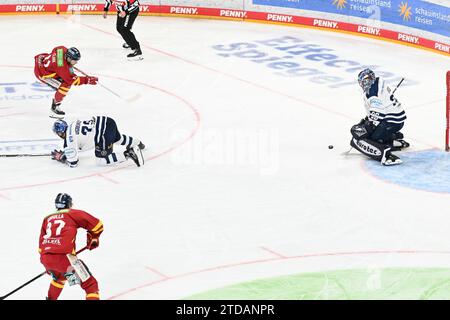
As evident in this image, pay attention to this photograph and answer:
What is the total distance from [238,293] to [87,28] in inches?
506

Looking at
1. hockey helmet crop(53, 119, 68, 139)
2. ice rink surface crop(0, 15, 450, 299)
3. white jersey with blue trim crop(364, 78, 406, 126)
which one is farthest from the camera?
white jersey with blue trim crop(364, 78, 406, 126)

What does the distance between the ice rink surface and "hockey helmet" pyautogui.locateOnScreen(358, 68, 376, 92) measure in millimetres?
948

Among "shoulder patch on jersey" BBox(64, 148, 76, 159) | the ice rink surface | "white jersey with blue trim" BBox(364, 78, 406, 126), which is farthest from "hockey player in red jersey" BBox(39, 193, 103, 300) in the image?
"white jersey with blue trim" BBox(364, 78, 406, 126)

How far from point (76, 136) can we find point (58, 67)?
230 cm

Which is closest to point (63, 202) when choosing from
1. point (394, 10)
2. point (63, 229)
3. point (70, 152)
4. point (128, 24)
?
point (63, 229)

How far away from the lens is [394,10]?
65.8ft

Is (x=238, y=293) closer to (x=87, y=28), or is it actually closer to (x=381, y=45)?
(x=381, y=45)

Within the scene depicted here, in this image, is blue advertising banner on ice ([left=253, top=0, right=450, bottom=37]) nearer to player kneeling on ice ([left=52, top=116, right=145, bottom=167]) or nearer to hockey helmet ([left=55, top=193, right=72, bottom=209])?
player kneeling on ice ([left=52, top=116, right=145, bottom=167])

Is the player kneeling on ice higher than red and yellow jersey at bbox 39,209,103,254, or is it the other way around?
red and yellow jersey at bbox 39,209,103,254

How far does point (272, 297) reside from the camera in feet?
31.8

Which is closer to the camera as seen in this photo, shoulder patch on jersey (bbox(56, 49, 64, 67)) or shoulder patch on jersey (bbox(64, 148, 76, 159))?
shoulder patch on jersey (bbox(64, 148, 76, 159))

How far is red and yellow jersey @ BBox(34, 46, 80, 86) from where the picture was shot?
1536cm

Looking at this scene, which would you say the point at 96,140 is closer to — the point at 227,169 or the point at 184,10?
the point at 227,169
